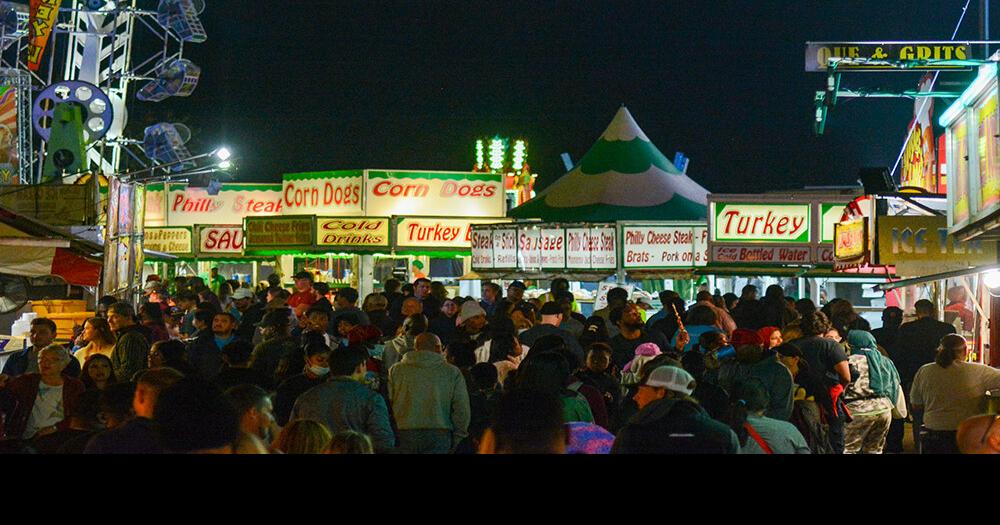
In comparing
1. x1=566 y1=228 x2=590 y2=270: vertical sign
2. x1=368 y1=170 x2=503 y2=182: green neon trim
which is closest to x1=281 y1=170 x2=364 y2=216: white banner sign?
x1=368 y1=170 x2=503 y2=182: green neon trim

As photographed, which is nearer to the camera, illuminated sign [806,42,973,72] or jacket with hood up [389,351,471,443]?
jacket with hood up [389,351,471,443]

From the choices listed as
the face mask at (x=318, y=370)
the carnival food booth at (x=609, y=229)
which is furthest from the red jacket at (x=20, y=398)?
the carnival food booth at (x=609, y=229)

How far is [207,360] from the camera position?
1051cm

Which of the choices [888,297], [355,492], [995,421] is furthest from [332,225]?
[355,492]

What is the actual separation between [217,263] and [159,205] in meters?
2.84

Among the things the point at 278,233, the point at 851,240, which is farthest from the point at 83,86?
the point at 851,240

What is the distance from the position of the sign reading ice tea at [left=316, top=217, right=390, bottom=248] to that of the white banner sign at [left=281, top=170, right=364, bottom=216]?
2.23 ft

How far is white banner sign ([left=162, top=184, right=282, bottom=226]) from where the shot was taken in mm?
31719

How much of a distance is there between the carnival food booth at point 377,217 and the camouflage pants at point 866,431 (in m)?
17.8

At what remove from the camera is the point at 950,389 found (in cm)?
976

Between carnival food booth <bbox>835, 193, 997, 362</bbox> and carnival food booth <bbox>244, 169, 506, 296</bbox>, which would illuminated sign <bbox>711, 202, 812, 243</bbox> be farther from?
carnival food booth <bbox>244, 169, 506, 296</bbox>

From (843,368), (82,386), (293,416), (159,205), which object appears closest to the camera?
(293,416)

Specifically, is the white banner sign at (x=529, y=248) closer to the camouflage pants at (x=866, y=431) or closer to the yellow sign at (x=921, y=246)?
the yellow sign at (x=921, y=246)

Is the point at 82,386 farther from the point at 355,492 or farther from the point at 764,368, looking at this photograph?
the point at 355,492
